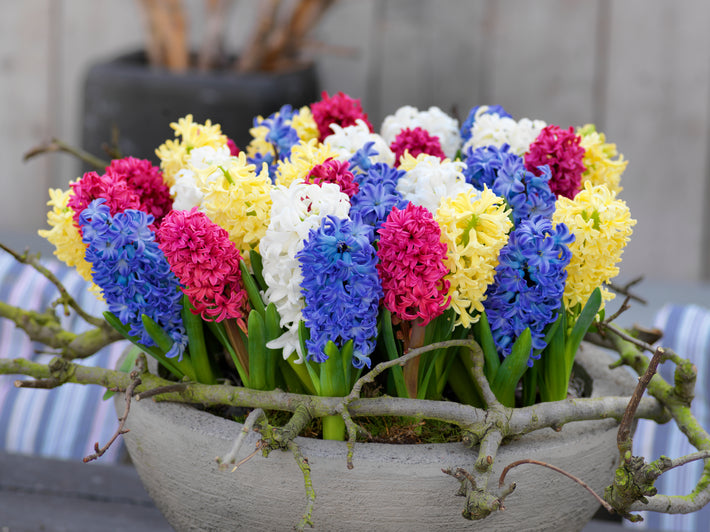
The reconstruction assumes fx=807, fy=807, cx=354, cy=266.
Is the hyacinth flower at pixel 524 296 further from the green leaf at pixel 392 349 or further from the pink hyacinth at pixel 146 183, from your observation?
the pink hyacinth at pixel 146 183

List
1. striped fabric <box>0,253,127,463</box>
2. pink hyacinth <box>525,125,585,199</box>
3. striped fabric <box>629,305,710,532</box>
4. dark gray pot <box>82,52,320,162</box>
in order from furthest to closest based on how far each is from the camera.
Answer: dark gray pot <box>82,52,320,162</box>, striped fabric <box>0,253,127,463</box>, striped fabric <box>629,305,710,532</box>, pink hyacinth <box>525,125,585,199</box>

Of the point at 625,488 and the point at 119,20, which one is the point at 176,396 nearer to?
the point at 625,488

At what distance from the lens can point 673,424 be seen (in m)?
1.12

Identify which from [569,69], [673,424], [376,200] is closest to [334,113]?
[376,200]

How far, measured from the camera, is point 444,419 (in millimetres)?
518

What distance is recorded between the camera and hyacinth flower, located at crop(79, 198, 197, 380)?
0.50 meters

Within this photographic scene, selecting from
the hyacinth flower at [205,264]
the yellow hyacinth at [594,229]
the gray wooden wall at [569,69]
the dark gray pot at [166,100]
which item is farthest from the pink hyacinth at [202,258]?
the gray wooden wall at [569,69]

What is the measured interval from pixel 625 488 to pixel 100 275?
341 millimetres

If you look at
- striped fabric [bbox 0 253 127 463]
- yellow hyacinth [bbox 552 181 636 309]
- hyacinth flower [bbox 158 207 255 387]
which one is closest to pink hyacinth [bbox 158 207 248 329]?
hyacinth flower [bbox 158 207 255 387]

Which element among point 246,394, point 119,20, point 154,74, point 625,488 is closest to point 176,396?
point 246,394

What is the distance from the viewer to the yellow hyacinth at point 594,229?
1.69 ft

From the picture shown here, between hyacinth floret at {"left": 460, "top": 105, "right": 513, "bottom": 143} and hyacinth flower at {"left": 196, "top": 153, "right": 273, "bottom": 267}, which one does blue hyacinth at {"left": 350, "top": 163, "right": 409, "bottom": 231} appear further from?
hyacinth floret at {"left": 460, "top": 105, "right": 513, "bottom": 143}

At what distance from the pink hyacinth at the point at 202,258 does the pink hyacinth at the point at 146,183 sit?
96 mm

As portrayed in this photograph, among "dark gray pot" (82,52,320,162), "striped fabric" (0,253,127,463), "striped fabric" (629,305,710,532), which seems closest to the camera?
"striped fabric" (629,305,710,532)
